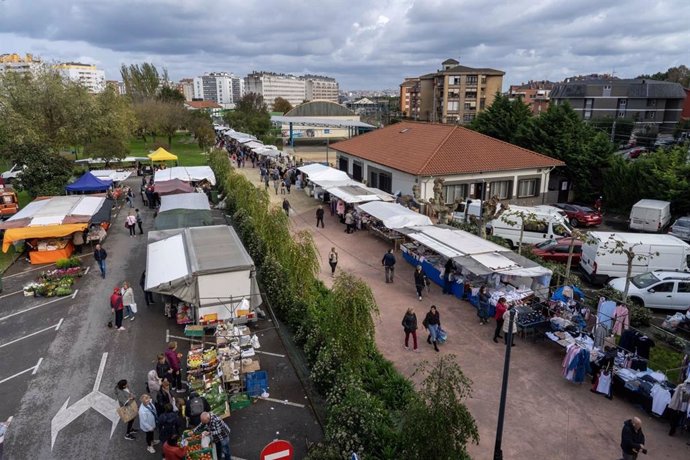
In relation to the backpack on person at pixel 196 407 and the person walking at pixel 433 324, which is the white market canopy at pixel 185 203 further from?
the backpack on person at pixel 196 407

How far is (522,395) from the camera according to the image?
1116 cm

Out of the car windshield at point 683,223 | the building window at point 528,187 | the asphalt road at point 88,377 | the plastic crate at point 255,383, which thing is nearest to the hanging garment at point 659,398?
the asphalt road at point 88,377

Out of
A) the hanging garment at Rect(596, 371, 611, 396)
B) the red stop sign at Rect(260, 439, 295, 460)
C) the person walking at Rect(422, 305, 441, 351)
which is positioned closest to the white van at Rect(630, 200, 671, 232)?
the hanging garment at Rect(596, 371, 611, 396)

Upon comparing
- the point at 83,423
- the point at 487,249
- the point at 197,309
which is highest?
the point at 487,249

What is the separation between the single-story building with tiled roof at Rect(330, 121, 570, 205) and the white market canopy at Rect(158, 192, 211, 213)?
39.4 feet

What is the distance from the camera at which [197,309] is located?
13938 mm

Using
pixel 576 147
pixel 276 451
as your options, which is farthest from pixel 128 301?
pixel 576 147

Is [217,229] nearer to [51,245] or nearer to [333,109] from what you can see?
[51,245]

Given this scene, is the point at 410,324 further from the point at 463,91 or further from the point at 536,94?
the point at 536,94

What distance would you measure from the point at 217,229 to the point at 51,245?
335 inches

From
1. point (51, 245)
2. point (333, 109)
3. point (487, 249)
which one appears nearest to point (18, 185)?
point (51, 245)

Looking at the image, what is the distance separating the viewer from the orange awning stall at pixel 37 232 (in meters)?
19.6

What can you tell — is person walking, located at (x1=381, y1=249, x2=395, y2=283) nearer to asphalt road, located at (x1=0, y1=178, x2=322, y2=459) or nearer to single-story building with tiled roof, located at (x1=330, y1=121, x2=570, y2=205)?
asphalt road, located at (x1=0, y1=178, x2=322, y2=459)

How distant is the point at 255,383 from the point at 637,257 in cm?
1505
